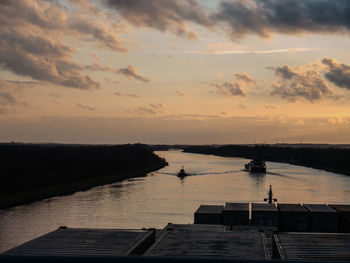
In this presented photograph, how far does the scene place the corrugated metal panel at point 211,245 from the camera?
51.5ft

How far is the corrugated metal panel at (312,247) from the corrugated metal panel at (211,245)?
756 mm

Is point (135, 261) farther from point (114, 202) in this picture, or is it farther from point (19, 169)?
point (19, 169)

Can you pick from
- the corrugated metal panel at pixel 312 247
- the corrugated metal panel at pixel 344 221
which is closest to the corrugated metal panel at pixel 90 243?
the corrugated metal panel at pixel 312 247

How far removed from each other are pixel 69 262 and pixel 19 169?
2876 inches

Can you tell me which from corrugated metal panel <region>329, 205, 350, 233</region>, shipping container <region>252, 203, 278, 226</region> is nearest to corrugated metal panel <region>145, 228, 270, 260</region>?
shipping container <region>252, 203, 278, 226</region>

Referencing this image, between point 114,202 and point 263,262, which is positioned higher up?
point 263,262

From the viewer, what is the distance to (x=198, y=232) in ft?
66.7

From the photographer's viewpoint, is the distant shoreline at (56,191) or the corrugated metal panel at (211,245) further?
the distant shoreline at (56,191)

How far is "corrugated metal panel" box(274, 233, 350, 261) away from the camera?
14695mm

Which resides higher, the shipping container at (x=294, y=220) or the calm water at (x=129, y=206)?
the shipping container at (x=294, y=220)

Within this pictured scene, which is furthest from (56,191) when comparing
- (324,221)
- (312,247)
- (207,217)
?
(312,247)

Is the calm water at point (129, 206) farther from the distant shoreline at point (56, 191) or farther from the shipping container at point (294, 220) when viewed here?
the shipping container at point (294, 220)

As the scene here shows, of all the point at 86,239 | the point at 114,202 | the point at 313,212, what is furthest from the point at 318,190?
the point at 86,239

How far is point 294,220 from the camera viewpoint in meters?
29.6
